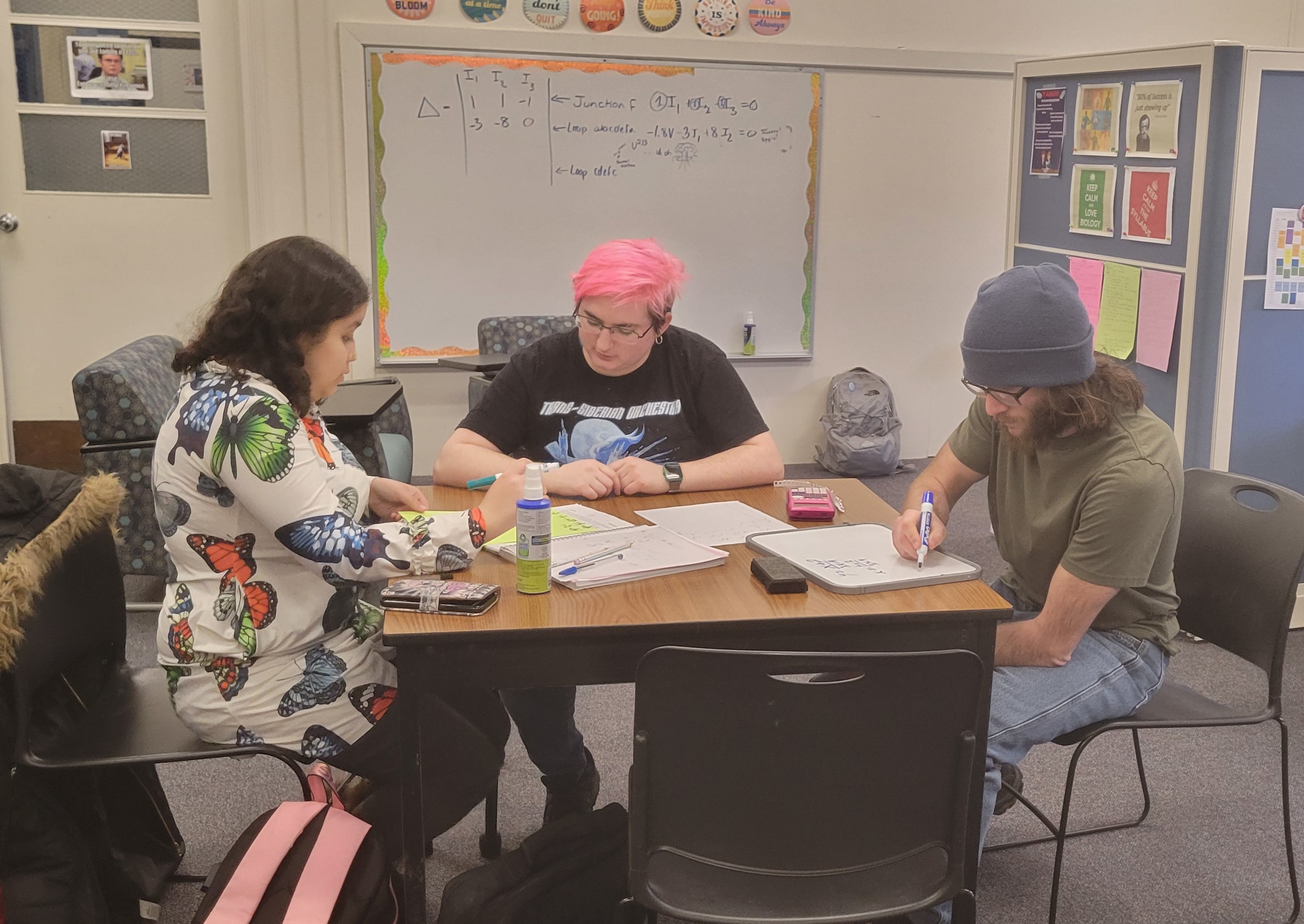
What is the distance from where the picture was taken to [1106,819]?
2340 millimetres

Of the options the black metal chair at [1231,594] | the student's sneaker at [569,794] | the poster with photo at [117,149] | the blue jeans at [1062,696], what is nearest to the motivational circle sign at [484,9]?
the poster with photo at [117,149]

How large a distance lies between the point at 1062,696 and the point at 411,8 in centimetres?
363

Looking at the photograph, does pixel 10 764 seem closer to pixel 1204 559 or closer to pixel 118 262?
pixel 1204 559

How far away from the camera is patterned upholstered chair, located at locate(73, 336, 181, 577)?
9.84ft

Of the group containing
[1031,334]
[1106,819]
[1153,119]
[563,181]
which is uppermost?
[1153,119]

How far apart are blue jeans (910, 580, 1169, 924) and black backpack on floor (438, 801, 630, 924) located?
458 mm

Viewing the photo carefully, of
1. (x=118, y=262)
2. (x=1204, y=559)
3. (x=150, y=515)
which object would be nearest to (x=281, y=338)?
(x=1204, y=559)

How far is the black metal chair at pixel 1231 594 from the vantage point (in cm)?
183

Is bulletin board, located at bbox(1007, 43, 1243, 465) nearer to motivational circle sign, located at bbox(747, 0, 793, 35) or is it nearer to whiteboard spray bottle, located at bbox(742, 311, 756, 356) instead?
motivational circle sign, located at bbox(747, 0, 793, 35)

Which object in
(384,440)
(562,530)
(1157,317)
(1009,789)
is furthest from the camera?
(384,440)

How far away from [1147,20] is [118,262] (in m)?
4.28

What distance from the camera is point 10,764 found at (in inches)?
65.3

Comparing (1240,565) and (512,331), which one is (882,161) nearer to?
(512,331)

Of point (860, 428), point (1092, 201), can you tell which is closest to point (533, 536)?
point (1092, 201)
